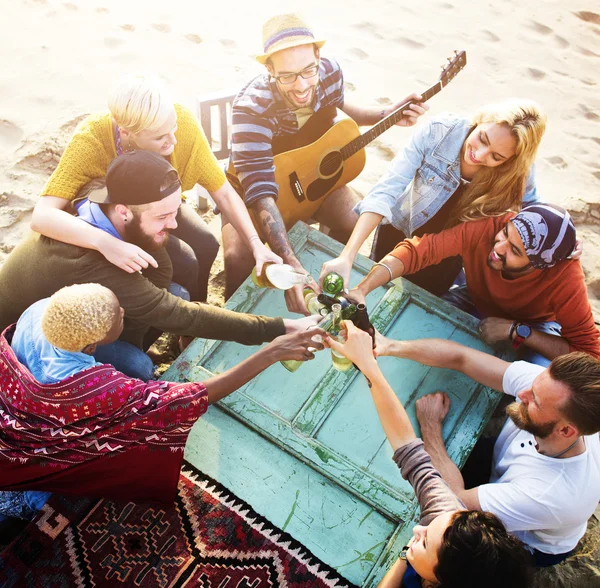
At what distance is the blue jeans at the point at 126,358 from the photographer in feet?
8.64

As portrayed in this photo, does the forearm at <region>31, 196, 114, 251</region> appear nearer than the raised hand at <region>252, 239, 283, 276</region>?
Yes

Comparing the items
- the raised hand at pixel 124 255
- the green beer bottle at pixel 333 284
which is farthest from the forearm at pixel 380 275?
the raised hand at pixel 124 255

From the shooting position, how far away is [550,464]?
220 centimetres

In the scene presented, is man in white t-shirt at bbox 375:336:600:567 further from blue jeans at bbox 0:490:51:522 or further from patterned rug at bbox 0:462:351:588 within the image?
blue jeans at bbox 0:490:51:522

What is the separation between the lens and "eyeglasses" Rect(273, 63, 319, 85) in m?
2.99

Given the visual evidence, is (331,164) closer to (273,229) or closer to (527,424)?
(273,229)

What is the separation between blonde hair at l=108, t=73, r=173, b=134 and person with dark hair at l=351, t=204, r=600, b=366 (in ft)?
4.22

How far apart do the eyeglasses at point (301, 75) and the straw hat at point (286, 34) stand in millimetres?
126

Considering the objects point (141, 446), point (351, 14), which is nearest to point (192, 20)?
point (351, 14)

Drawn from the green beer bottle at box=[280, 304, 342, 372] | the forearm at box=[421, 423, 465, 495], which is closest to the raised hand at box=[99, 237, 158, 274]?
the green beer bottle at box=[280, 304, 342, 372]

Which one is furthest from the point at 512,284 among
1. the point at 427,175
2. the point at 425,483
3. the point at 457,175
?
the point at 425,483

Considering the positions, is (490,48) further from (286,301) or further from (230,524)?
(230,524)

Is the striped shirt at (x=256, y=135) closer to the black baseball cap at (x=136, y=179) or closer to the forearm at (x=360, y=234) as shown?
the forearm at (x=360, y=234)

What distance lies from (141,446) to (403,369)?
131cm
